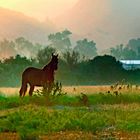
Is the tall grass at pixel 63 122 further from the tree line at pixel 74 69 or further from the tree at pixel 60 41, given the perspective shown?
the tree at pixel 60 41

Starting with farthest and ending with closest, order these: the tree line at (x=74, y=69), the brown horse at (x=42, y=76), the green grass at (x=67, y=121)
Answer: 1. the tree line at (x=74, y=69)
2. the brown horse at (x=42, y=76)
3. the green grass at (x=67, y=121)

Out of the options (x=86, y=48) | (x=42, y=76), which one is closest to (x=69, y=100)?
(x=42, y=76)

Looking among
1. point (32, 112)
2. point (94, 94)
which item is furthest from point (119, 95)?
point (32, 112)

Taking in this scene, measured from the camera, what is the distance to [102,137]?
14.5 m

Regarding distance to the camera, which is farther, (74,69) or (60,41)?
(60,41)

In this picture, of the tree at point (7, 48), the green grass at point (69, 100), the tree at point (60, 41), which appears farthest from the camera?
the tree at point (60, 41)

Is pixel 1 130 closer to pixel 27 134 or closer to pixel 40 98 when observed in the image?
pixel 27 134

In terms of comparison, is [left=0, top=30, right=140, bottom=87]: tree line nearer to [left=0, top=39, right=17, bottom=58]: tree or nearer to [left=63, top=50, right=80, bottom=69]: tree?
[left=63, top=50, right=80, bottom=69]: tree

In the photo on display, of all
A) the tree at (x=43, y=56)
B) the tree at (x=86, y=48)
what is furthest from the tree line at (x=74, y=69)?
the tree at (x=86, y=48)

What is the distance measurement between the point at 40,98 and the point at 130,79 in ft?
41.0

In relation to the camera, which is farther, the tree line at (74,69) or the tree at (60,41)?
the tree at (60,41)

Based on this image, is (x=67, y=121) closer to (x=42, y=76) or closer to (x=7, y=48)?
(x=42, y=76)

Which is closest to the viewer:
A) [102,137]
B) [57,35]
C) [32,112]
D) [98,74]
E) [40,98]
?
[102,137]

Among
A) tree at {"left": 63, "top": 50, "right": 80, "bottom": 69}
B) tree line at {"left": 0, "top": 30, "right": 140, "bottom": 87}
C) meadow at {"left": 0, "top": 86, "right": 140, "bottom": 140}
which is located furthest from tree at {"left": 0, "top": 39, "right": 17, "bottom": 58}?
meadow at {"left": 0, "top": 86, "right": 140, "bottom": 140}
